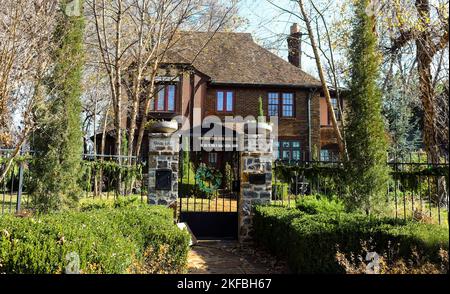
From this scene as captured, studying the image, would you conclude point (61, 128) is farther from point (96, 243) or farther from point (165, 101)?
point (165, 101)

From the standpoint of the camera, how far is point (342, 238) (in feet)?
14.8

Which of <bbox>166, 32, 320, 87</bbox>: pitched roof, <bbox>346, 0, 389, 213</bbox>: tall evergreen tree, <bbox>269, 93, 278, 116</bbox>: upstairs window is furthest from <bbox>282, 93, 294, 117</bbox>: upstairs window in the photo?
<bbox>346, 0, 389, 213</bbox>: tall evergreen tree

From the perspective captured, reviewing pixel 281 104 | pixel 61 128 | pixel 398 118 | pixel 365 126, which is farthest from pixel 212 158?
pixel 365 126

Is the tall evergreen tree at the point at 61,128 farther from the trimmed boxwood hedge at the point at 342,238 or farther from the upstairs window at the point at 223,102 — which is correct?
the upstairs window at the point at 223,102

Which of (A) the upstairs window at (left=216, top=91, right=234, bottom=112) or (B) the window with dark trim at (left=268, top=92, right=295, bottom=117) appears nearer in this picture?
(A) the upstairs window at (left=216, top=91, right=234, bottom=112)

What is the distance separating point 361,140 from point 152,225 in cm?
422

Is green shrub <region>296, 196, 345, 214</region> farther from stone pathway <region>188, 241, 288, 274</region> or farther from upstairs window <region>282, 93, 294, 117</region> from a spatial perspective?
upstairs window <region>282, 93, 294, 117</region>

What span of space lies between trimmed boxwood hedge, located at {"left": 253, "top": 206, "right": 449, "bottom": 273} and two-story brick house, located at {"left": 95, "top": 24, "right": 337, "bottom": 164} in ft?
50.2

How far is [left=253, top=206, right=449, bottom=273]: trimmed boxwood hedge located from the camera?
3.95 m

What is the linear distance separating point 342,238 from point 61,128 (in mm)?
6623

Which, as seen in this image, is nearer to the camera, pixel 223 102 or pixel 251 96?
pixel 223 102

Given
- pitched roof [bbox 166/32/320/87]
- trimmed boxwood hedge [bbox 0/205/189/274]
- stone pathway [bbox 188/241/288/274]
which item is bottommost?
stone pathway [bbox 188/241/288/274]
